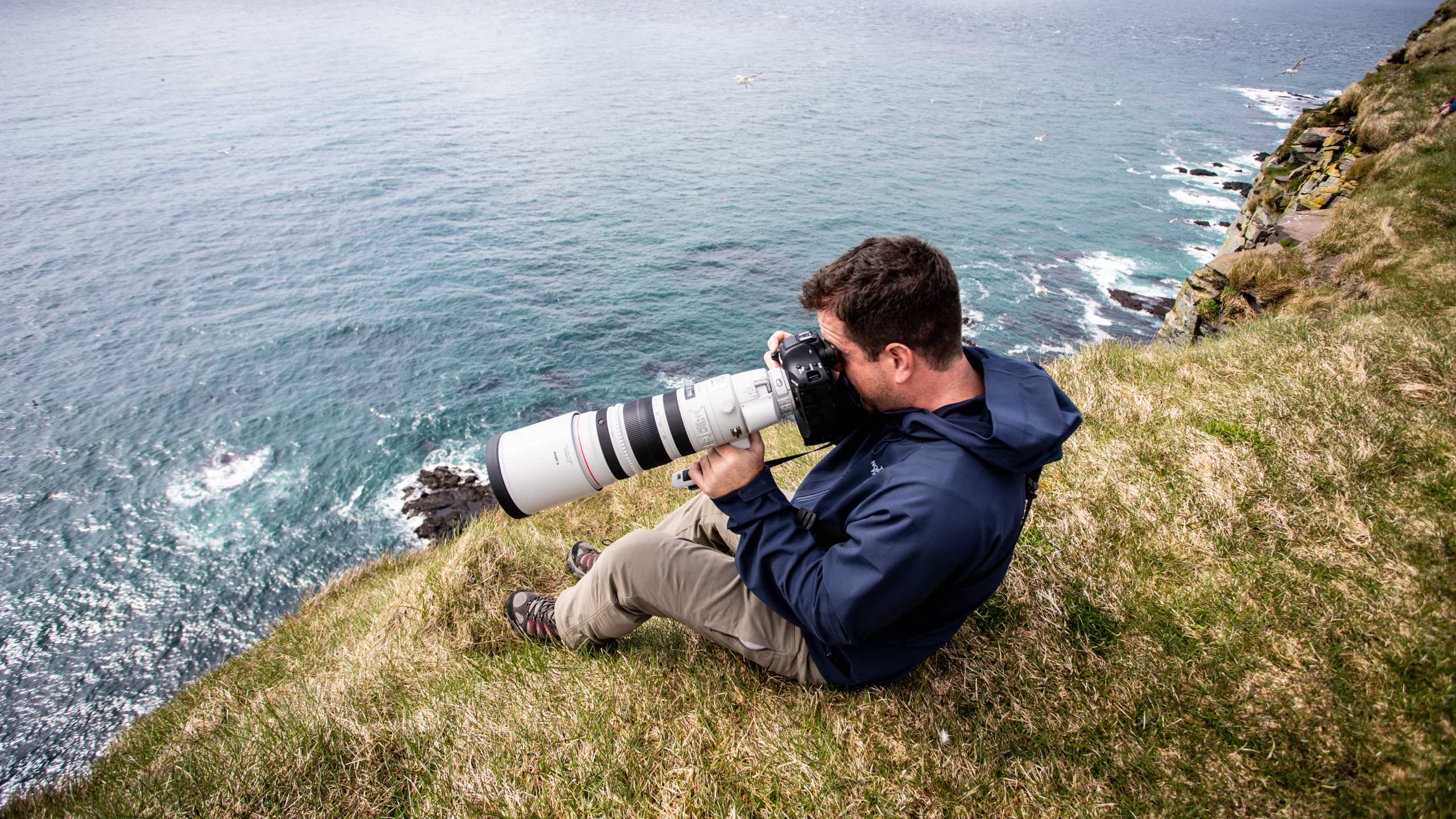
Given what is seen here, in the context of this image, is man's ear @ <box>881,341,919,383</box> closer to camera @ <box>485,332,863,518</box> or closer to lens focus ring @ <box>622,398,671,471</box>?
camera @ <box>485,332,863,518</box>

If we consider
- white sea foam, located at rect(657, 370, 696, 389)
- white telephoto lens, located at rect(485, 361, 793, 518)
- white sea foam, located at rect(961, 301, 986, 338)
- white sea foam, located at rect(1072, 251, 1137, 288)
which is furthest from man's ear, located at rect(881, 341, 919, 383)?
white sea foam, located at rect(1072, 251, 1137, 288)

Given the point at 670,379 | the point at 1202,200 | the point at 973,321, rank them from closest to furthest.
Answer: the point at 670,379 → the point at 973,321 → the point at 1202,200

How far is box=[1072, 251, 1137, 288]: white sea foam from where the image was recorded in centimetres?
2730

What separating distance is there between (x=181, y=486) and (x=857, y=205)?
30883mm

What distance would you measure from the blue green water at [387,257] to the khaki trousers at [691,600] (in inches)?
632

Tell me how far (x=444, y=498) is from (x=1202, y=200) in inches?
1623

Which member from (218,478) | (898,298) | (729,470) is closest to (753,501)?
(729,470)

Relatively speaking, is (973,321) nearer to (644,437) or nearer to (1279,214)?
(1279,214)

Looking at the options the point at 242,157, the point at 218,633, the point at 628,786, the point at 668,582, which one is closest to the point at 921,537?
the point at 668,582

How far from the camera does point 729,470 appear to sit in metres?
2.95

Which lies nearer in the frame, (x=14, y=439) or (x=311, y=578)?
(x=311, y=578)

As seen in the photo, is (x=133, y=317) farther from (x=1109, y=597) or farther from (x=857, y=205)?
(x=1109, y=597)

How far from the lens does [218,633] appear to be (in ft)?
52.7

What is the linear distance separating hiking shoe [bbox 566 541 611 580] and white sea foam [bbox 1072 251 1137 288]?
87.6 feet
